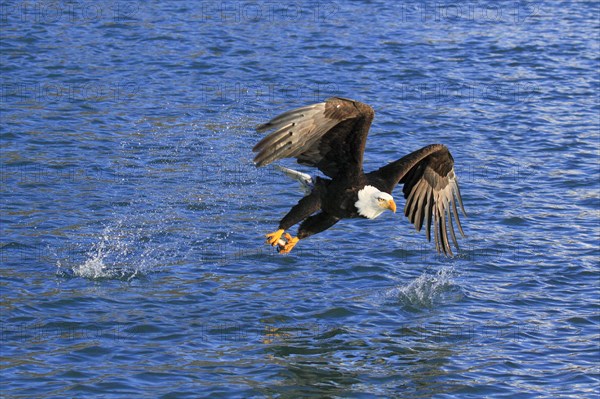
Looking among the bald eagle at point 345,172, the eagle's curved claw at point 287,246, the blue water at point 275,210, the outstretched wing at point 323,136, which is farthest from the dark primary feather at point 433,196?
the outstretched wing at point 323,136

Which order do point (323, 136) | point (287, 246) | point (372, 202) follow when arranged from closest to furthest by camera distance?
point (323, 136), point (372, 202), point (287, 246)

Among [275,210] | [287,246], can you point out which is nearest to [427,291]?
[287,246]

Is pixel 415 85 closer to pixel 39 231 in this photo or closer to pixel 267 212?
pixel 267 212

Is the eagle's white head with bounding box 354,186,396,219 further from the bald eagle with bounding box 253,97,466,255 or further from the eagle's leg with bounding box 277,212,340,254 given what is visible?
the eagle's leg with bounding box 277,212,340,254

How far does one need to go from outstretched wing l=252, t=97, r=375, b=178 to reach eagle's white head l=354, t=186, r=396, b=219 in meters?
0.21

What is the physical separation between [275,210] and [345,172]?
3.95 metres

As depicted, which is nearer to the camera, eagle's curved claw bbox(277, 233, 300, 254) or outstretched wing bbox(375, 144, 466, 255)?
eagle's curved claw bbox(277, 233, 300, 254)

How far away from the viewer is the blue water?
31.9 ft

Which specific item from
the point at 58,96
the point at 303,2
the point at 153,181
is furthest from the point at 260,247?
the point at 303,2

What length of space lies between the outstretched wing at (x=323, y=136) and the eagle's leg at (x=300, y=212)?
0.28 metres

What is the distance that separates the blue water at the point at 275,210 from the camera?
9727 millimetres

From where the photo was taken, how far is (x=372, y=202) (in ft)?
30.1

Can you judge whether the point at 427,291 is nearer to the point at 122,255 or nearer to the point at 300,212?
the point at 300,212

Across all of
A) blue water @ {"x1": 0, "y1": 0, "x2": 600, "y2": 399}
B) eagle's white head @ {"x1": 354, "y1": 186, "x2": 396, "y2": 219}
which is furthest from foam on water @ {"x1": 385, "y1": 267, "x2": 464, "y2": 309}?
eagle's white head @ {"x1": 354, "y1": 186, "x2": 396, "y2": 219}
